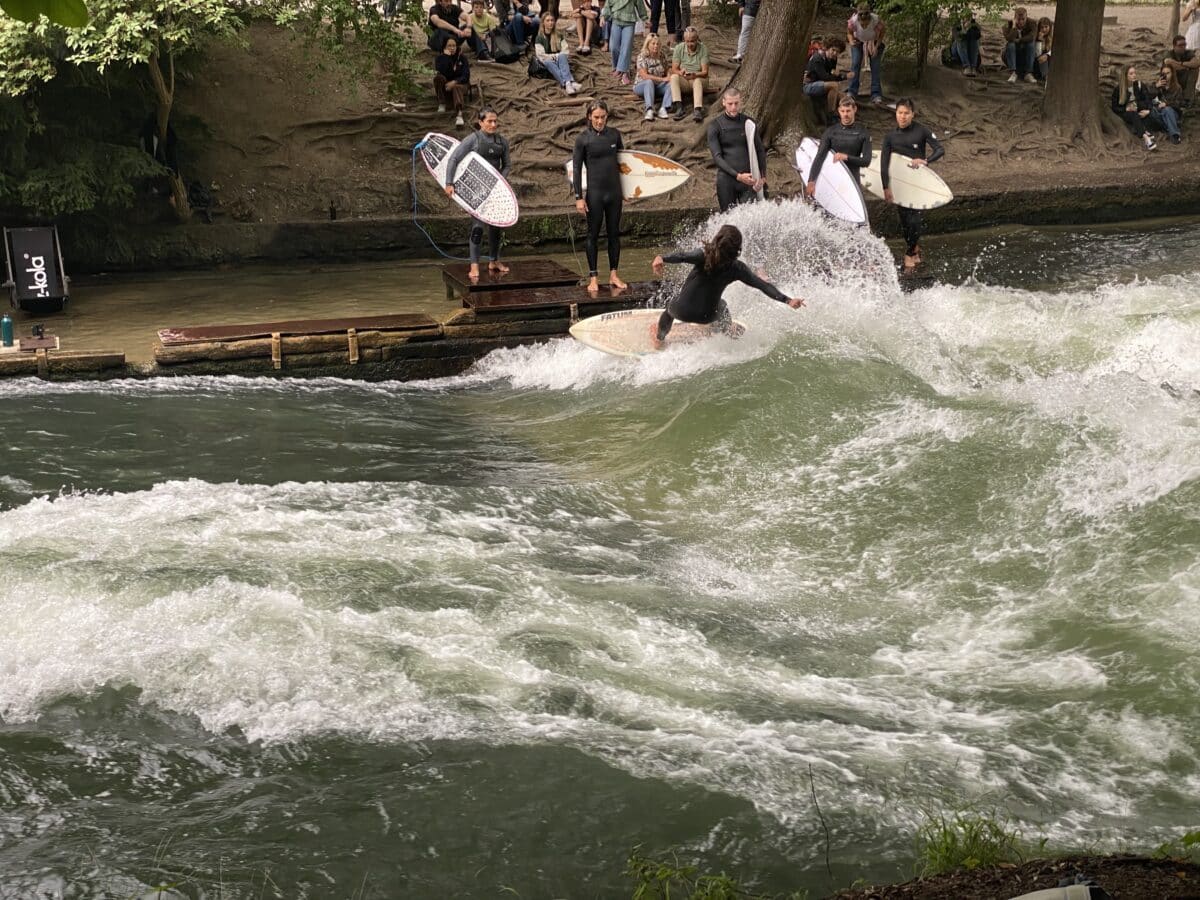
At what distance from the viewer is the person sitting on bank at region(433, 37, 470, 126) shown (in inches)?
717

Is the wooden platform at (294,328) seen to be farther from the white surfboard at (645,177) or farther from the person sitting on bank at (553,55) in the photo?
the person sitting on bank at (553,55)

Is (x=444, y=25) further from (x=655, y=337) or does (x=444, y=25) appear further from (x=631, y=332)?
(x=655, y=337)

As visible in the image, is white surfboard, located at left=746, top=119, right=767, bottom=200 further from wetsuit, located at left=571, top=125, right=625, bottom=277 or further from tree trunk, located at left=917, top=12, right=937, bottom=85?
tree trunk, located at left=917, top=12, right=937, bottom=85

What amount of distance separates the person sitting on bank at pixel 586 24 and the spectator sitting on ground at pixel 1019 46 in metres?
6.51

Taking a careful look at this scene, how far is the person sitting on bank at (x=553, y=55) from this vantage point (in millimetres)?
19500

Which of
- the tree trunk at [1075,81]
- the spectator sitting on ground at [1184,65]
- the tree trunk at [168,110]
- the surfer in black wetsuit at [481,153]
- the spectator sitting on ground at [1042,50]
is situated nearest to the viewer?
the surfer in black wetsuit at [481,153]

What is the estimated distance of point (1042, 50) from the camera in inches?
872

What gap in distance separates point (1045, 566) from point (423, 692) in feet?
11.6

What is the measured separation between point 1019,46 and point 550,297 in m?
12.1

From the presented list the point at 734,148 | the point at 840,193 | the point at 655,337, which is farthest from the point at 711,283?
the point at 840,193

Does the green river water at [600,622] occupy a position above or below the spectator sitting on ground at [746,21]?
below

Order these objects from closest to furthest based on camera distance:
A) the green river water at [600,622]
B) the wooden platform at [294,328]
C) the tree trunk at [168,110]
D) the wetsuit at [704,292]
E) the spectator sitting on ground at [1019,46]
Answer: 1. the green river water at [600,622]
2. the wetsuit at [704,292]
3. the wooden platform at [294,328]
4. the tree trunk at [168,110]
5. the spectator sitting on ground at [1019,46]

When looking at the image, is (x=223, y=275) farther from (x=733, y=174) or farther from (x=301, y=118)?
(x=733, y=174)

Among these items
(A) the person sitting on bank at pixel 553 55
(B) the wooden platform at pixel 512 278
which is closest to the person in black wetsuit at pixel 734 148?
(B) the wooden platform at pixel 512 278
